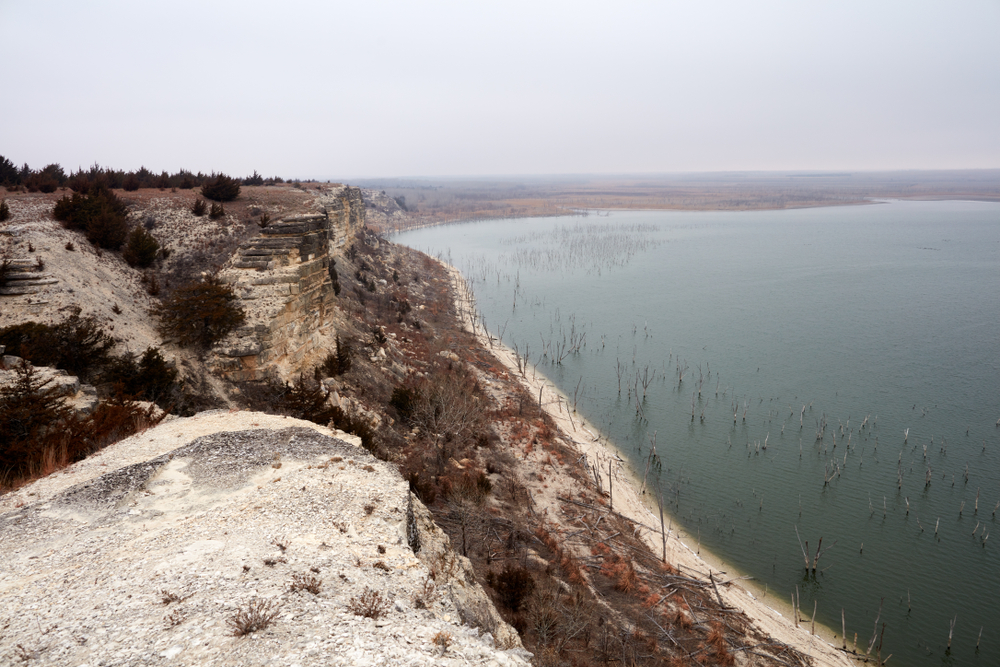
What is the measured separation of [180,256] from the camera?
19.4m

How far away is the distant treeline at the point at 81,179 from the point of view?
71.1ft

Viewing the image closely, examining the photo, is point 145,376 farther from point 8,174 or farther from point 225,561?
point 8,174

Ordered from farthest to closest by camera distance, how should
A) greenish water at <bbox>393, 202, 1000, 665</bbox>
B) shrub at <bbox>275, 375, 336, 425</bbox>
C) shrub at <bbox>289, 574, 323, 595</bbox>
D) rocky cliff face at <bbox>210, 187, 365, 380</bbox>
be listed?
rocky cliff face at <bbox>210, 187, 365, 380</bbox>
greenish water at <bbox>393, 202, 1000, 665</bbox>
shrub at <bbox>275, 375, 336, 425</bbox>
shrub at <bbox>289, 574, 323, 595</bbox>

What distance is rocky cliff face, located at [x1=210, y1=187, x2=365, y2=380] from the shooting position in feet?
57.9

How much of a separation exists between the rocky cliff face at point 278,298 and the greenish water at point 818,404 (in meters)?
16.0

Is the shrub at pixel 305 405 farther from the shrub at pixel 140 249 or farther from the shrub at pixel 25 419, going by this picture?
the shrub at pixel 140 249

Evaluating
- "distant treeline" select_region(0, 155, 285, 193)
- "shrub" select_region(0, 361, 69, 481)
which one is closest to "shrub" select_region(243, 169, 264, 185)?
"distant treeline" select_region(0, 155, 285, 193)

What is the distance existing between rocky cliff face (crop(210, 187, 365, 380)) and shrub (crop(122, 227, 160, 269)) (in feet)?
8.53

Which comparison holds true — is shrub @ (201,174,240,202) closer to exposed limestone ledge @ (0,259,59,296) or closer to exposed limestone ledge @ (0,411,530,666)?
exposed limestone ledge @ (0,259,59,296)

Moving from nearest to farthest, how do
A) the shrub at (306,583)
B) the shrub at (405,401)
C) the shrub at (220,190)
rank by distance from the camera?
the shrub at (306,583) < the shrub at (405,401) < the shrub at (220,190)

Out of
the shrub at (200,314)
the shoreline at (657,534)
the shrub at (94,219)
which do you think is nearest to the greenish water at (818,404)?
the shoreline at (657,534)

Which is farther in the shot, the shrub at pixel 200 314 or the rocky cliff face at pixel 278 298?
the rocky cliff face at pixel 278 298

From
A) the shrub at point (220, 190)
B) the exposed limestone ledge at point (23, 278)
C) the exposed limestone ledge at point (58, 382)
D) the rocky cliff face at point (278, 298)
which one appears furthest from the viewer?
the shrub at point (220, 190)

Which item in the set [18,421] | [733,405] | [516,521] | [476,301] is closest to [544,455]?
[516,521]
